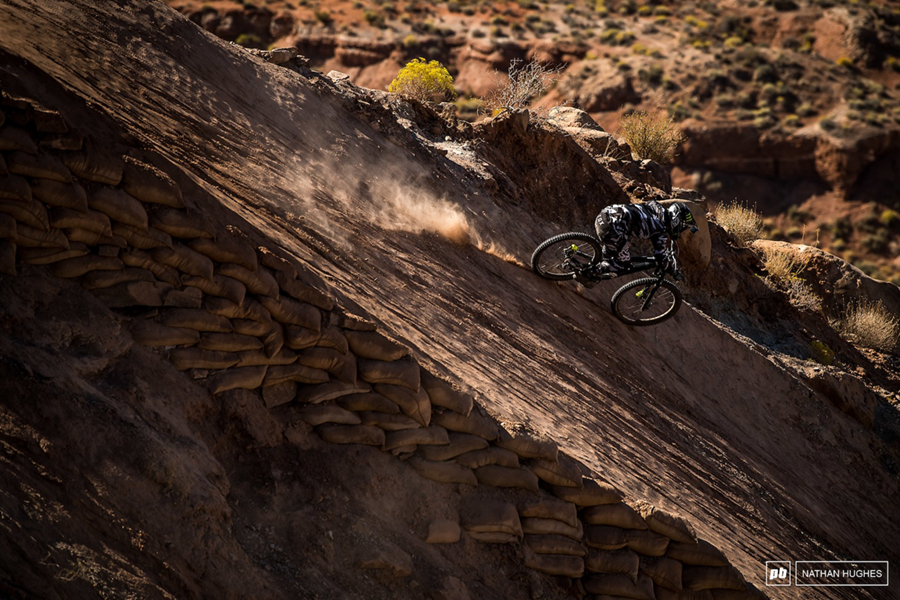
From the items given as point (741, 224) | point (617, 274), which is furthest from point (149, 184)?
point (741, 224)

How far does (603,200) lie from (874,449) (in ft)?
22.7

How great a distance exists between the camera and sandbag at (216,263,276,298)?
5.69 metres

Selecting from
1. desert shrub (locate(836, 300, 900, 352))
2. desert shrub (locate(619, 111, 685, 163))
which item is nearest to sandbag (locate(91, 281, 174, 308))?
desert shrub (locate(619, 111, 685, 163))

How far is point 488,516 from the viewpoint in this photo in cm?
610

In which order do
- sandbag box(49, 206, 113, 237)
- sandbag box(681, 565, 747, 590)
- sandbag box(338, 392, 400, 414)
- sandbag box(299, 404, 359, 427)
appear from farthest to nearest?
1. sandbag box(681, 565, 747, 590)
2. sandbag box(338, 392, 400, 414)
3. sandbag box(299, 404, 359, 427)
4. sandbag box(49, 206, 113, 237)

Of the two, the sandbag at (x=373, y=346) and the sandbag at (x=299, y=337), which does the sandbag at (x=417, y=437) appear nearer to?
the sandbag at (x=373, y=346)

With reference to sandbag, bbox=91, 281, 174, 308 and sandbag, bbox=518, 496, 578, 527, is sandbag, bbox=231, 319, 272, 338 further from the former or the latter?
sandbag, bbox=518, 496, 578, 527

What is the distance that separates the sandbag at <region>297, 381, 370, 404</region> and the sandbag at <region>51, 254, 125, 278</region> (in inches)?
70.5

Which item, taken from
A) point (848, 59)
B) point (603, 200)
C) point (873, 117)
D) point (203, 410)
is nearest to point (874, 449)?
point (603, 200)

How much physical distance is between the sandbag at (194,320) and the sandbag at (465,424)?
→ 81.1 inches

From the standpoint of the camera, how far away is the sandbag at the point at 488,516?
239 inches

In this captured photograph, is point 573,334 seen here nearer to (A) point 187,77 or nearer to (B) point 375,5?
(A) point 187,77

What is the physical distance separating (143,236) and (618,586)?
5.31 metres

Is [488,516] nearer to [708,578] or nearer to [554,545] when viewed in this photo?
[554,545]
